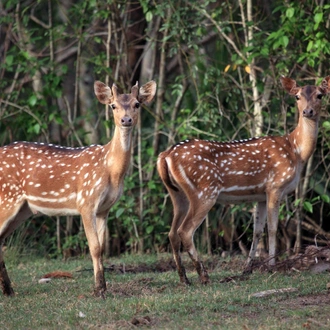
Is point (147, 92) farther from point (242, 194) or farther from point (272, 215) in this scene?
point (272, 215)

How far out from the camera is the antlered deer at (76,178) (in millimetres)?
8375

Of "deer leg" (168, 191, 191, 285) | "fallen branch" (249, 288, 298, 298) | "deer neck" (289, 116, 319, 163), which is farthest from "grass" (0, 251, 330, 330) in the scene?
"deer neck" (289, 116, 319, 163)

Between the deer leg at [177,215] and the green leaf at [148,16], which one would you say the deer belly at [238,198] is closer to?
the deer leg at [177,215]

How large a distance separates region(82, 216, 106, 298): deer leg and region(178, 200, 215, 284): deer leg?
0.93 m

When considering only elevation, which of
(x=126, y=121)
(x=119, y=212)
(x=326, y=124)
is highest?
(x=126, y=121)

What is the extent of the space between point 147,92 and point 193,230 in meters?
1.49

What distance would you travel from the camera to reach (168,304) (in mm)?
7320

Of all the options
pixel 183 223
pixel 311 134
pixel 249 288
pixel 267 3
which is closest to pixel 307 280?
pixel 249 288

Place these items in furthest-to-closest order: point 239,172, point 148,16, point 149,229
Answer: point 149,229 < point 148,16 < point 239,172

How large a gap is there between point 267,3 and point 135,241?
393 cm

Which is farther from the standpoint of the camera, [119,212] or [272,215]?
[119,212]

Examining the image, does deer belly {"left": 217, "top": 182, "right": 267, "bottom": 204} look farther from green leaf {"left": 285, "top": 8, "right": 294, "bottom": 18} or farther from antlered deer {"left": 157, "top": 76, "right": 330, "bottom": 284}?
green leaf {"left": 285, "top": 8, "right": 294, "bottom": 18}

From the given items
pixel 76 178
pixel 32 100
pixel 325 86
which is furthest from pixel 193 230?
pixel 32 100

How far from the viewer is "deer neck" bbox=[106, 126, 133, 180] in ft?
27.5
